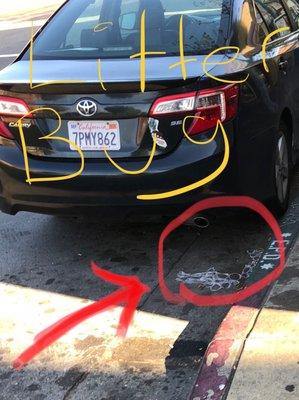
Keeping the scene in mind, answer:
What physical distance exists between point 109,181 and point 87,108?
1.44ft

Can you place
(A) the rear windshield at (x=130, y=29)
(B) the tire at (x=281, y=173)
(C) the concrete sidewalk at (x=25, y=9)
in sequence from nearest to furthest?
(A) the rear windshield at (x=130, y=29) → (B) the tire at (x=281, y=173) → (C) the concrete sidewalk at (x=25, y=9)

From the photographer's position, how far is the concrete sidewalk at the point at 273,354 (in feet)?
8.94

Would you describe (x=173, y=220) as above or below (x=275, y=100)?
below

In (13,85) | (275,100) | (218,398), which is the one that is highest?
(13,85)

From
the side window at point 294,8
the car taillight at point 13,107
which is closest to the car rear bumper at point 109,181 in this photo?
the car taillight at point 13,107

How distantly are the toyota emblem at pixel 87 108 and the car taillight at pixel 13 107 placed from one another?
351 millimetres

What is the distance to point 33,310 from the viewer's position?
12.4 ft

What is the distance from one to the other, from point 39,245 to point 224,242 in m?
1.33

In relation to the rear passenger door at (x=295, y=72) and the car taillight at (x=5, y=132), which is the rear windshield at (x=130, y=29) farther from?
the rear passenger door at (x=295, y=72)

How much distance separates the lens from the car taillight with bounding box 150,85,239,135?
3.61 meters

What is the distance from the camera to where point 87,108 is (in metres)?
3.71

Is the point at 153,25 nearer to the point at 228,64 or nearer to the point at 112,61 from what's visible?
the point at 112,61

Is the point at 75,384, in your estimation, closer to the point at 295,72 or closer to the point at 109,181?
the point at 109,181

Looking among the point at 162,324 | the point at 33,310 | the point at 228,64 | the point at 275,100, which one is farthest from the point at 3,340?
the point at 275,100
